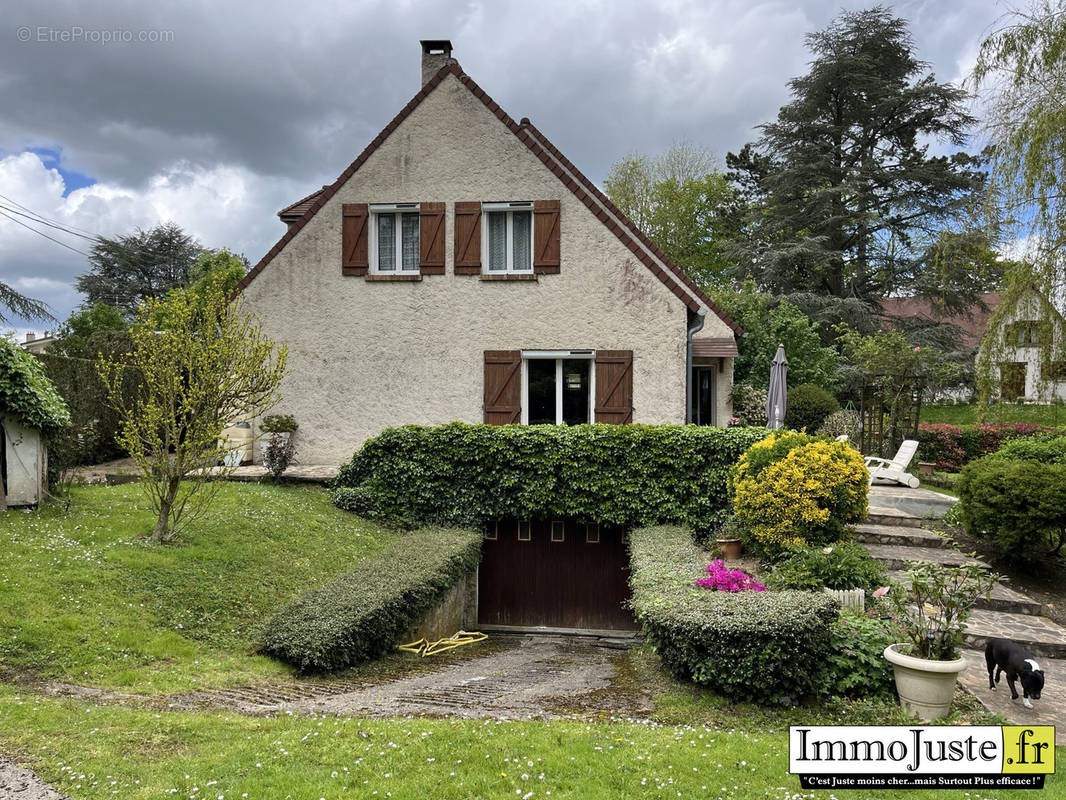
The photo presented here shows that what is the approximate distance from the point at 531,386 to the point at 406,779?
34.2 feet

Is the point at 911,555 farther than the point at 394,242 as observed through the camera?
No

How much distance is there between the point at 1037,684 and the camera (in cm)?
579

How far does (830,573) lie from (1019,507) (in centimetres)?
359

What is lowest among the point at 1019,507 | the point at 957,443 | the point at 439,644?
the point at 439,644

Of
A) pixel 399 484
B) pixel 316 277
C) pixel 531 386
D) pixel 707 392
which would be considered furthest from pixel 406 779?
pixel 707 392

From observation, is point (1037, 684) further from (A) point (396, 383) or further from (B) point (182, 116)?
(B) point (182, 116)

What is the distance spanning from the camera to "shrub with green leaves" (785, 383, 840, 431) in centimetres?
1925

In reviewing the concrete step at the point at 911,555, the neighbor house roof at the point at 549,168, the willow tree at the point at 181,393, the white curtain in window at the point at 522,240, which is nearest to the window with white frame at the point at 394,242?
the neighbor house roof at the point at 549,168

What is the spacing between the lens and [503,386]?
14.1m

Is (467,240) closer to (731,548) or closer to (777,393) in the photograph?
(777,393)

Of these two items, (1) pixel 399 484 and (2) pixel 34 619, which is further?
(1) pixel 399 484

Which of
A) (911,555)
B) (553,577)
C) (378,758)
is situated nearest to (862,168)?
(911,555)

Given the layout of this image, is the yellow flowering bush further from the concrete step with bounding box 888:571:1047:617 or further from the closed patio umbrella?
the closed patio umbrella

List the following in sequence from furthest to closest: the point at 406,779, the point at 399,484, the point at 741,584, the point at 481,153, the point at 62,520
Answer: the point at 481,153 → the point at 399,484 → the point at 62,520 → the point at 741,584 → the point at 406,779
